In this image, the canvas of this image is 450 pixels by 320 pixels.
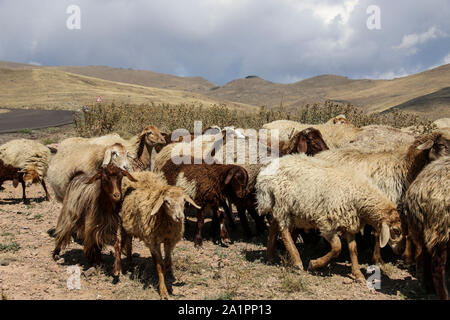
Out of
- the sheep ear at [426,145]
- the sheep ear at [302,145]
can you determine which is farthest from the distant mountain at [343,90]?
the sheep ear at [426,145]

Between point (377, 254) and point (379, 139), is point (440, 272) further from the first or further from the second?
point (379, 139)

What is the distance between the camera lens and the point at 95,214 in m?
6.09

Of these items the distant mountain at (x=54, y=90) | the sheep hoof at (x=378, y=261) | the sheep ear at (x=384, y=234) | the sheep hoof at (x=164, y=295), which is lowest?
the sheep hoof at (x=164, y=295)

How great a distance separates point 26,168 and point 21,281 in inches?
215

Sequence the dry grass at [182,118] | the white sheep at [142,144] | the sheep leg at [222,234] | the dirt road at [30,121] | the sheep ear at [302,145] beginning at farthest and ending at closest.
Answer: the dirt road at [30,121]
the dry grass at [182,118]
the white sheep at [142,144]
the sheep ear at [302,145]
the sheep leg at [222,234]

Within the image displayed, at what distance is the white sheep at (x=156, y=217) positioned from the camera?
17.3 ft

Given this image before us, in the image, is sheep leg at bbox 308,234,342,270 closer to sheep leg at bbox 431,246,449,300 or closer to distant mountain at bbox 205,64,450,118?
sheep leg at bbox 431,246,449,300

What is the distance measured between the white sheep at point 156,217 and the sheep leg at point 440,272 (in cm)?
323

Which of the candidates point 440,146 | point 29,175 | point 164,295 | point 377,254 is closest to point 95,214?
point 164,295

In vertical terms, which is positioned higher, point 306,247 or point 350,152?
point 350,152

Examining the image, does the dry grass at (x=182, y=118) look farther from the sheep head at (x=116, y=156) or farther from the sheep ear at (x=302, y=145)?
the sheep head at (x=116, y=156)

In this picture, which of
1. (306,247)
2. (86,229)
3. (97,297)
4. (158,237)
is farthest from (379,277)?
(86,229)
